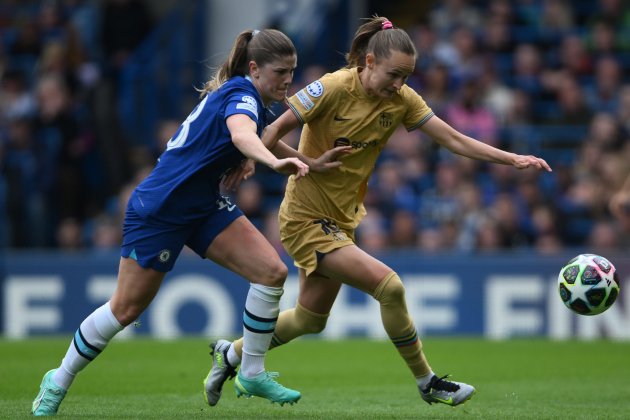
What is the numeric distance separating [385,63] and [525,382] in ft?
11.6

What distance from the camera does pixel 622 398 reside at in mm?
8141

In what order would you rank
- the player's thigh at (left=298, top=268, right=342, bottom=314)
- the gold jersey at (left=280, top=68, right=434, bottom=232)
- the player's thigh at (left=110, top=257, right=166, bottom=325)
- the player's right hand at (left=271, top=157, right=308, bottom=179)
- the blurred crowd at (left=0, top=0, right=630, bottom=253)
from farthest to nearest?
the blurred crowd at (left=0, top=0, right=630, bottom=253) → the player's thigh at (left=298, top=268, right=342, bottom=314) → the gold jersey at (left=280, top=68, right=434, bottom=232) → the player's thigh at (left=110, top=257, right=166, bottom=325) → the player's right hand at (left=271, top=157, right=308, bottom=179)

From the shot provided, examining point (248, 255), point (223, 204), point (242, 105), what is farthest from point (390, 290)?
point (242, 105)

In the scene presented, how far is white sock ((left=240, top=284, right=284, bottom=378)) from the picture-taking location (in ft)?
22.9

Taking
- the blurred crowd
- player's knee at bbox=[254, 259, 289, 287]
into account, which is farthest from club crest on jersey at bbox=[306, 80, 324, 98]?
the blurred crowd

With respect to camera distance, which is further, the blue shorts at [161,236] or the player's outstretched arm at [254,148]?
the blue shorts at [161,236]

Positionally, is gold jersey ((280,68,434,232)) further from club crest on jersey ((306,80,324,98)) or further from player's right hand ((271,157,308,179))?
player's right hand ((271,157,308,179))

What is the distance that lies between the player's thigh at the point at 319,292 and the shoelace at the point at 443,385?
0.85 meters

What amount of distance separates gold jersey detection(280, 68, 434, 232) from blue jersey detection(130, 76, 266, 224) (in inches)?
19.9

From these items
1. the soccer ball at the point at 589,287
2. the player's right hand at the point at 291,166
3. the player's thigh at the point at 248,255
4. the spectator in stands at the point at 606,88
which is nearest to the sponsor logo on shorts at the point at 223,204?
the player's thigh at the point at 248,255

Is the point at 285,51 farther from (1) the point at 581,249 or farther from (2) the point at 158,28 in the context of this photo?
(2) the point at 158,28

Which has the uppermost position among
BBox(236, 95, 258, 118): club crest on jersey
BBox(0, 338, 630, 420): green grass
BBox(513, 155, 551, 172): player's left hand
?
BBox(236, 95, 258, 118): club crest on jersey

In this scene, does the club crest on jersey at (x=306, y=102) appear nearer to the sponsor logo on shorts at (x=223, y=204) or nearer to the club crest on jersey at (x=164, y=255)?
the sponsor logo on shorts at (x=223, y=204)

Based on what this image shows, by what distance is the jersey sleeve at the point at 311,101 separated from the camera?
7230mm
